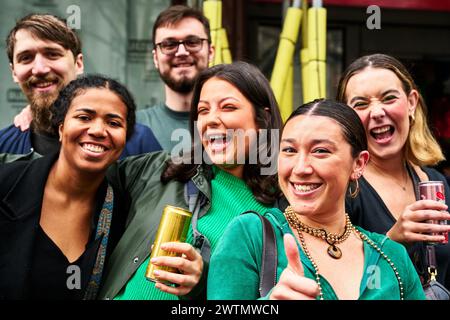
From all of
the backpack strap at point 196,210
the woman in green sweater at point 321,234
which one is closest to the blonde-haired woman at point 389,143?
the woman in green sweater at point 321,234

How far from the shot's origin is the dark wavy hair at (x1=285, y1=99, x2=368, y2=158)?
2.34 metres

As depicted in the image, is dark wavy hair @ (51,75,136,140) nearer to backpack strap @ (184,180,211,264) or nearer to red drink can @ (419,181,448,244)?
backpack strap @ (184,180,211,264)

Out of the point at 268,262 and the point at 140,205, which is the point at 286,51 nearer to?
the point at 140,205

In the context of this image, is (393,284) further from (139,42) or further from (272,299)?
(139,42)

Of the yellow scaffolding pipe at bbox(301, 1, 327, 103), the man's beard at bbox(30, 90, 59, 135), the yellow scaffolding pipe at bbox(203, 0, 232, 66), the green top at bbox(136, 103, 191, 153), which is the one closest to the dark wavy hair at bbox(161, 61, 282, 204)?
the man's beard at bbox(30, 90, 59, 135)

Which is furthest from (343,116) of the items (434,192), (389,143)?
(389,143)

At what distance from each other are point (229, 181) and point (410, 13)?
10.9ft

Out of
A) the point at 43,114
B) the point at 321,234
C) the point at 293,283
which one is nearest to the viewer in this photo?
the point at 293,283

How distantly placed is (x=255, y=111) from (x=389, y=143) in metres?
0.57

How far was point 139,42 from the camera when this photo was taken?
5.33m

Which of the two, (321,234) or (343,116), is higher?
(343,116)

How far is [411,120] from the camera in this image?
3.15 metres

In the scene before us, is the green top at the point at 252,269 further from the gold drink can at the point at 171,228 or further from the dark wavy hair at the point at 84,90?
the dark wavy hair at the point at 84,90

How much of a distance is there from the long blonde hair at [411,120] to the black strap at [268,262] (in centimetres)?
110
